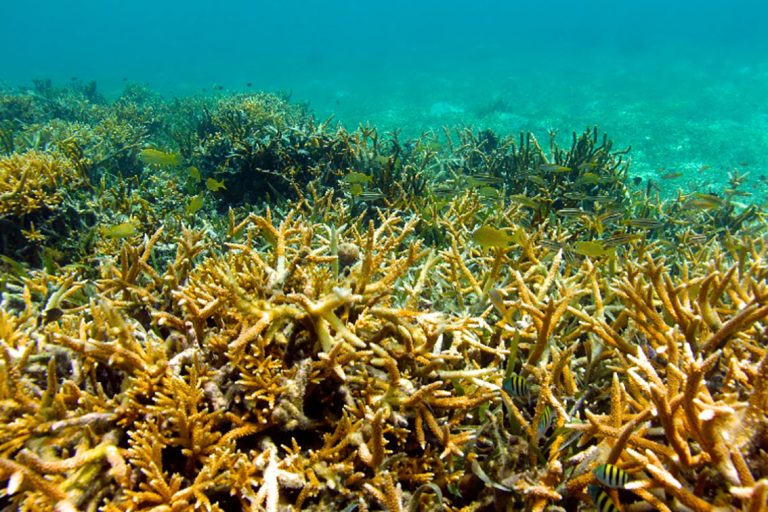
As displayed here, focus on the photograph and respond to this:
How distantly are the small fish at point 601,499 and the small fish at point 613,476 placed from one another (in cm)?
10

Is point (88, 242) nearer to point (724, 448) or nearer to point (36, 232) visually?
point (36, 232)

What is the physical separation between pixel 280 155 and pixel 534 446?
239 inches

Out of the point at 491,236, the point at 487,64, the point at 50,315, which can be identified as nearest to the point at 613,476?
the point at 491,236

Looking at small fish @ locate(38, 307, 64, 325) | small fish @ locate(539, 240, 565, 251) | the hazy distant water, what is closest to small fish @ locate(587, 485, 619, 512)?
small fish @ locate(539, 240, 565, 251)

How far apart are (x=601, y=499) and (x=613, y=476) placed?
20cm

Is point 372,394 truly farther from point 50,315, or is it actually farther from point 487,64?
point 487,64

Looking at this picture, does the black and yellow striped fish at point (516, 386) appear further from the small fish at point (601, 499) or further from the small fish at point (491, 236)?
the small fish at point (491, 236)

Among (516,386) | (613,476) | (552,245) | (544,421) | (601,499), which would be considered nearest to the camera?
(613,476)

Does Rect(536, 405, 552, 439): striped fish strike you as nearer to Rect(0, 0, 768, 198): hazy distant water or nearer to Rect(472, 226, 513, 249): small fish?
Rect(472, 226, 513, 249): small fish

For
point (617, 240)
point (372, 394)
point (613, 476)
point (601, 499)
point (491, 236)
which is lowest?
point (601, 499)

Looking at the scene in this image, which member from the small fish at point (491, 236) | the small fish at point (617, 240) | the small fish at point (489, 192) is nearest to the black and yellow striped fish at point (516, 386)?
the small fish at point (491, 236)

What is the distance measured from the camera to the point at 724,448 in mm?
1570

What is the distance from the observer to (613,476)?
5.45ft

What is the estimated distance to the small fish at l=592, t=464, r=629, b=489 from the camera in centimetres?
165
